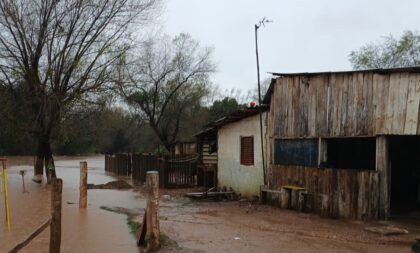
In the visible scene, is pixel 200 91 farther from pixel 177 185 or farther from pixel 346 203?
pixel 346 203

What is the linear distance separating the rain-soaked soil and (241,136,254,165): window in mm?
1923

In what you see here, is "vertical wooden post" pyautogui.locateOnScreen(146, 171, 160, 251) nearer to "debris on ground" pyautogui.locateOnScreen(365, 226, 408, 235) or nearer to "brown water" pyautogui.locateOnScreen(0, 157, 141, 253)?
"brown water" pyautogui.locateOnScreen(0, 157, 141, 253)

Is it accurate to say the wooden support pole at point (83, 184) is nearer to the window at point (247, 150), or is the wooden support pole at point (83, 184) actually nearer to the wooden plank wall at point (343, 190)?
the window at point (247, 150)

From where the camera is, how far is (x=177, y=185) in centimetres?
2355

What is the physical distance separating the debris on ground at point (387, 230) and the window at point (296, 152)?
11.3 ft

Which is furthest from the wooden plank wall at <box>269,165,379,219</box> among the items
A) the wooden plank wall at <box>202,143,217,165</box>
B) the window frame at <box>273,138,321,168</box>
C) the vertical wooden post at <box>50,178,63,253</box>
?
the wooden plank wall at <box>202,143,217,165</box>

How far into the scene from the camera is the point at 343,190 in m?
14.2

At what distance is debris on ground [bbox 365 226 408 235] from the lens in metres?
11.9

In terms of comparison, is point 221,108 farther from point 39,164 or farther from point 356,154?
point 356,154

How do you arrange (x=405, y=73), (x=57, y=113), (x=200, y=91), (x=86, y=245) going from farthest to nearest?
(x=200, y=91)
(x=57, y=113)
(x=405, y=73)
(x=86, y=245)

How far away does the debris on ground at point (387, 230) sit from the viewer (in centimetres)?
1185

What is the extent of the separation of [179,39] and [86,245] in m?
33.4

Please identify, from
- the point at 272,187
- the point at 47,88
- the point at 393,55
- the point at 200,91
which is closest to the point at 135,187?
the point at 47,88

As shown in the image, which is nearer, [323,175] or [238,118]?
[323,175]
